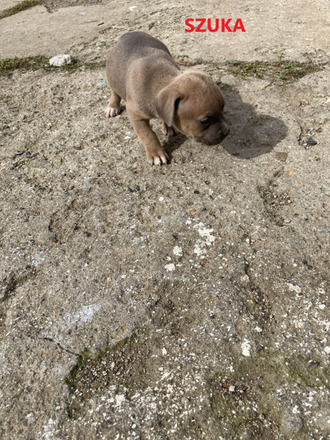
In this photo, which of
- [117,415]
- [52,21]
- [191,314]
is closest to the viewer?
[117,415]

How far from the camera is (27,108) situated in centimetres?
489

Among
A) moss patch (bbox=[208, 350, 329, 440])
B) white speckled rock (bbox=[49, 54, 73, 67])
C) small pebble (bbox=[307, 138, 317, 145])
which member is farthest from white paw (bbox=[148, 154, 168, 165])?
white speckled rock (bbox=[49, 54, 73, 67])

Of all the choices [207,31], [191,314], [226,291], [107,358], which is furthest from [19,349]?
[207,31]

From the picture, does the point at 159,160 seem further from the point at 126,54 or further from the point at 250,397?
the point at 250,397

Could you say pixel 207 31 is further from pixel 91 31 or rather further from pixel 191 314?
pixel 191 314

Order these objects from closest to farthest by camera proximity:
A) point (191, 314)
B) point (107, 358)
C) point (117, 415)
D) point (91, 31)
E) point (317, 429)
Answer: point (317, 429) < point (117, 415) < point (107, 358) < point (191, 314) < point (91, 31)

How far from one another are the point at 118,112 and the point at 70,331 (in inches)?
120

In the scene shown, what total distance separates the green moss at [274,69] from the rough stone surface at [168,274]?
0.54ft

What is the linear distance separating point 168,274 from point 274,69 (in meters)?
3.60

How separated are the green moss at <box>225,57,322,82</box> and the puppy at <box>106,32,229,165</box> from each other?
46.0 inches

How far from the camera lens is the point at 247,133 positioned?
409 cm

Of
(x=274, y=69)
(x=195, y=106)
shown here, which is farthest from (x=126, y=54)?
(x=274, y=69)

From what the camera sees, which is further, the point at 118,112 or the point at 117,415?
the point at 118,112

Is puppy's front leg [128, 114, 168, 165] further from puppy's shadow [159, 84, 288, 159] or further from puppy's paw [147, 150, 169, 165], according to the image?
puppy's shadow [159, 84, 288, 159]
